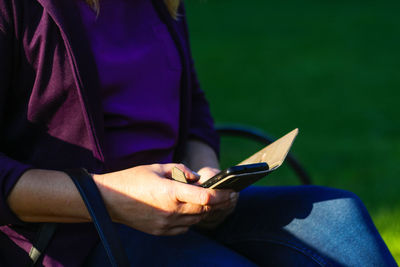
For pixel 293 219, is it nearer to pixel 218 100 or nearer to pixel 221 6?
pixel 218 100

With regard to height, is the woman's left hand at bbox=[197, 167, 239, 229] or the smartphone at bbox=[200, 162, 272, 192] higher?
the smartphone at bbox=[200, 162, 272, 192]

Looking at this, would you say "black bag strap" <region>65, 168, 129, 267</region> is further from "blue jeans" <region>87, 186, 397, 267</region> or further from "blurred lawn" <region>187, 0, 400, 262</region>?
"blurred lawn" <region>187, 0, 400, 262</region>

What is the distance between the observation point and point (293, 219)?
5.04ft

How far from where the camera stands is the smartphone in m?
1.19

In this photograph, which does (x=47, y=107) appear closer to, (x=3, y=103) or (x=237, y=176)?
(x=3, y=103)

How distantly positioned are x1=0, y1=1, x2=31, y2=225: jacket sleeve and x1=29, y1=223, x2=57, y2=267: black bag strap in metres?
0.07

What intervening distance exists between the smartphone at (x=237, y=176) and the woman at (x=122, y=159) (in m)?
0.03

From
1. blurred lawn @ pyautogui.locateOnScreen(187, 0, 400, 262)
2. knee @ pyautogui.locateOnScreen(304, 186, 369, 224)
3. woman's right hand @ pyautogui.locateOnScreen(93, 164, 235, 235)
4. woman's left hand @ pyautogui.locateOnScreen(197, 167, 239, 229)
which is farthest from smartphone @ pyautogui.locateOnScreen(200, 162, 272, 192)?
blurred lawn @ pyautogui.locateOnScreen(187, 0, 400, 262)

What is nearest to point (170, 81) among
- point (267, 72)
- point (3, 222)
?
point (3, 222)

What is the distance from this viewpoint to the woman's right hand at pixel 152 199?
3.99 feet

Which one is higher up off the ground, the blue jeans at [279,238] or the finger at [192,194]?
the finger at [192,194]

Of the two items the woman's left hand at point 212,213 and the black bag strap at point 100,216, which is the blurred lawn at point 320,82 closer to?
the woman's left hand at point 212,213


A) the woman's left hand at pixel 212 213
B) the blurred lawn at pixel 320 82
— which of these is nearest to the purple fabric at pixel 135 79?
the woman's left hand at pixel 212 213

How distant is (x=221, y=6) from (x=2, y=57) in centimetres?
1016
